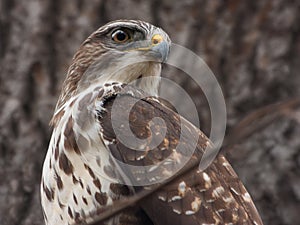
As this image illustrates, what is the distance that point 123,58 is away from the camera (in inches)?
143

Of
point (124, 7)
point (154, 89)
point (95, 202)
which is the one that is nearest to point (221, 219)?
point (95, 202)

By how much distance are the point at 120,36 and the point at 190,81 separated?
1.06 m

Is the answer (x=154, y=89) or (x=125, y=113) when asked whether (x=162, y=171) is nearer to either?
(x=125, y=113)

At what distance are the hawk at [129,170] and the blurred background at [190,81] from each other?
1.21 metres

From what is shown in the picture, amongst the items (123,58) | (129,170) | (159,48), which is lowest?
(129,170)

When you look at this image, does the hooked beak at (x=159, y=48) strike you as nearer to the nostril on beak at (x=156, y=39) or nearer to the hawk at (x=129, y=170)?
the nostril on beak at (x=156, y=39)

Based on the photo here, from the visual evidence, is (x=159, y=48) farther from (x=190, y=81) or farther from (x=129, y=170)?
(x=190, y=81)

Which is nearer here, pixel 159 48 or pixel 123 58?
pixel 159 48

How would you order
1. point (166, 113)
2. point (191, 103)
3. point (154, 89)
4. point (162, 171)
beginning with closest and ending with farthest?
1. point (162, 171)
2. point (166, 113)
3. point (154, 89)
4. point (191, 103)

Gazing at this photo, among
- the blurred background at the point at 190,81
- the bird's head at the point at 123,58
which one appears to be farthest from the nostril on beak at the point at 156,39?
the blurred background at the point at 190,81

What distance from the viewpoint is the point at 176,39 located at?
4641 millimetres

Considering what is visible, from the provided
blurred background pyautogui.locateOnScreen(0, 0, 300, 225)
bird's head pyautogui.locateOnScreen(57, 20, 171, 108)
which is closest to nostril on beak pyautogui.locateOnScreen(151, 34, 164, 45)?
bird's head pyautogui.locateOnScreen(57, 20, 171, 108)

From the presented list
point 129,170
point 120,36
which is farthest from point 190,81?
point 129,170

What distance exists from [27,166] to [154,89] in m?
1.16
